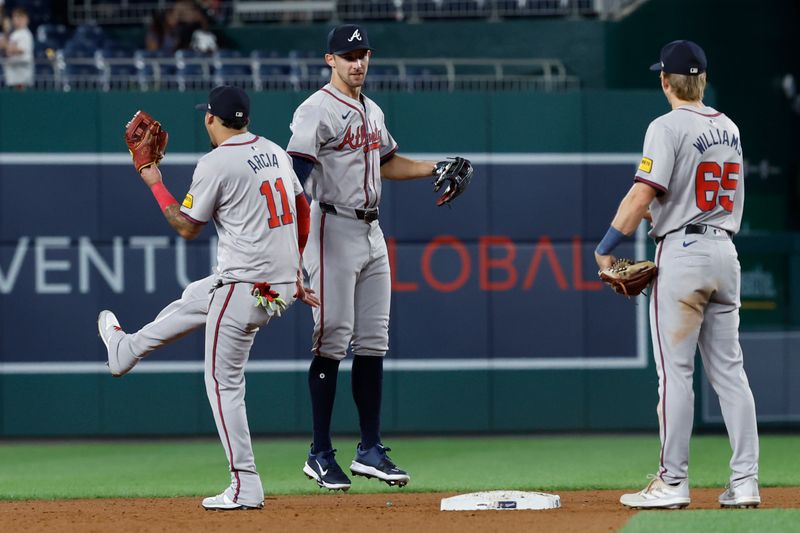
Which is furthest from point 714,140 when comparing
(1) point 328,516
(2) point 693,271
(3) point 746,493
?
(1) point 328,516

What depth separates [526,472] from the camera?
28.5 ft

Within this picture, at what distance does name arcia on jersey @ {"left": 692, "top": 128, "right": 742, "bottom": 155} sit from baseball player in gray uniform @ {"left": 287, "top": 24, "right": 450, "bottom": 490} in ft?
5.24

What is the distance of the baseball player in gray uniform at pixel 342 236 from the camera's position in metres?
6.12

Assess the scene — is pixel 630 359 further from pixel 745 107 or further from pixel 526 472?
pixel 745 107

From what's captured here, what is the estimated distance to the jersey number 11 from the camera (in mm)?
5684

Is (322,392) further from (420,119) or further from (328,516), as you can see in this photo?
(420,119)

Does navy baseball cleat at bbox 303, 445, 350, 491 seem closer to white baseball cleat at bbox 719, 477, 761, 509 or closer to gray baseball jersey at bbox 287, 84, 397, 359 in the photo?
gray baseball jersey at bbox 287, 84, 397, 359

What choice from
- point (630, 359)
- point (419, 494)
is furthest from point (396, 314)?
point (419, 494)

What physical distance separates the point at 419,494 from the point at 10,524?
2395 mm

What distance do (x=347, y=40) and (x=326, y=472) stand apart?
205cm

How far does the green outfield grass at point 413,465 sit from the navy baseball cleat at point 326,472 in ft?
3.89

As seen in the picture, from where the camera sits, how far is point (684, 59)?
555cm

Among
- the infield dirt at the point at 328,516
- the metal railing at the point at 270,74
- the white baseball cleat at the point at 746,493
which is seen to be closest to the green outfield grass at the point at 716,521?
the infield dirt at the point at 328,516

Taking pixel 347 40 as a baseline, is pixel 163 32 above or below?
above
